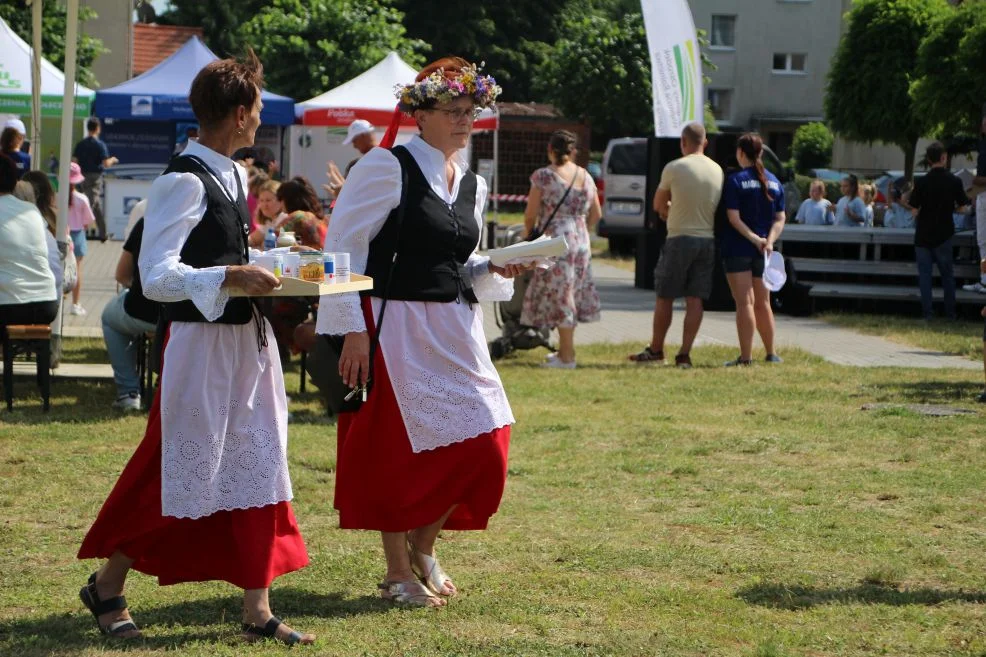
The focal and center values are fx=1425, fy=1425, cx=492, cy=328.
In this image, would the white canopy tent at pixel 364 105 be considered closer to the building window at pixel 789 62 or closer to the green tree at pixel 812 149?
the green tree at pixel 812 149

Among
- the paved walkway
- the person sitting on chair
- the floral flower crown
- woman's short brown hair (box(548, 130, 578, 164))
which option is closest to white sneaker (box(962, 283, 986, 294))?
the paved walkway

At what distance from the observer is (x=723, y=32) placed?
6075 cm

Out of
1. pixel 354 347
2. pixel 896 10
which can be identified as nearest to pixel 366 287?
pixel 354 347

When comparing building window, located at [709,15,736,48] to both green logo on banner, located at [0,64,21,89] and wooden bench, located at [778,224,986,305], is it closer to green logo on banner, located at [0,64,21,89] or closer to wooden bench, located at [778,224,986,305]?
green logo on banner, located at [0,64,21,89]

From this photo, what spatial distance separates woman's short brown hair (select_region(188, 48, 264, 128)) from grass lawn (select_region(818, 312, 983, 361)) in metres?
10.1

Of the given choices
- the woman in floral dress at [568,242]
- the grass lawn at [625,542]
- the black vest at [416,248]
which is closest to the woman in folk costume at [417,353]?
the black vest at [416,248]

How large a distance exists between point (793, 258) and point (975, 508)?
34.8 feet

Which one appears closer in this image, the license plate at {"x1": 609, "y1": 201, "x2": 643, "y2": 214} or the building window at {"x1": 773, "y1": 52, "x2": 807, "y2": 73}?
the license plate at {"x1": 609, "y1": 201, "x2": 643, "y2": 214}

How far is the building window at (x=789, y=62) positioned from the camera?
61188mm

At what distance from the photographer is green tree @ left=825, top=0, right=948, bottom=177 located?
30109 millimetres

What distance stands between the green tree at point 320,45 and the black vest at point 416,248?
27990 mm

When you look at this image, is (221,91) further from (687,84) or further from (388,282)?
(687,84)

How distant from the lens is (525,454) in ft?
27.1

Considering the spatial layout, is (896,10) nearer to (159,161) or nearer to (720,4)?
(159,161)
